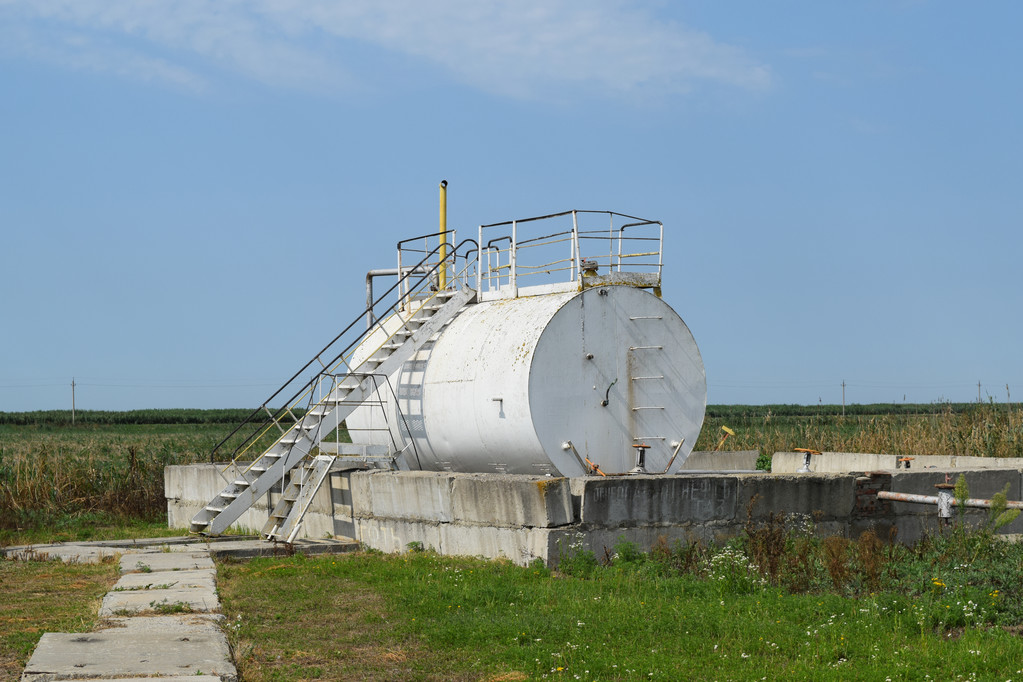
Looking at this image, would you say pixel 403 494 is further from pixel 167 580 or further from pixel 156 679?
pixel 156 679

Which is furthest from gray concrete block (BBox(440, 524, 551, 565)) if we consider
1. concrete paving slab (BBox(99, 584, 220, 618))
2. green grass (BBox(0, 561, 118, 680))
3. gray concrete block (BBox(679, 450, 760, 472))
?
gray concrete block (BBox(679, 450, 760, 472))

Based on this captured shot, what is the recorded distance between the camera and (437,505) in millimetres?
16016

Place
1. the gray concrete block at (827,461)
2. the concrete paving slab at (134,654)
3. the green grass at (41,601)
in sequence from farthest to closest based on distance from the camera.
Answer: the gray concrete block at (827,461)
the green grass at (41,601)
the concrete paving slab at (134,654)

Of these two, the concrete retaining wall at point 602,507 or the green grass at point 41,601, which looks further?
the concrete retaining wall at point 602,507

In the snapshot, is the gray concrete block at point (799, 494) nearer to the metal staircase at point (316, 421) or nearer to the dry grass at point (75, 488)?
the metal staircase at point (316, 421)

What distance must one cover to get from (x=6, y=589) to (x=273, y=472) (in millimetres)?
5638

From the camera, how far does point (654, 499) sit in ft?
48.2

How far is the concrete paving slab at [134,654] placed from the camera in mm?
8266

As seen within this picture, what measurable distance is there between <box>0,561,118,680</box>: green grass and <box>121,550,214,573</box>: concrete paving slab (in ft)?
0.85

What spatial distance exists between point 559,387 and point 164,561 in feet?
19.9

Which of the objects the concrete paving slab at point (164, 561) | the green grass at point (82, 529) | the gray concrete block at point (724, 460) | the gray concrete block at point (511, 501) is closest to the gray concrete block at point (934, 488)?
the gray concrete block at point (511, 501)

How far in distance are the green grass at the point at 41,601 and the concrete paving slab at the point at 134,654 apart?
1.14 ft

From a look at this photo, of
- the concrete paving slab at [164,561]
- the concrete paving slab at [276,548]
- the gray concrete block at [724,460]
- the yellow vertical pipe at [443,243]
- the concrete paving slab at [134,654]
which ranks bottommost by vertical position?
the concrete paving slab at [276,548]

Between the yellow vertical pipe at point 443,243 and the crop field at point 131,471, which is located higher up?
the yellow vertical pipe at point 443,243
